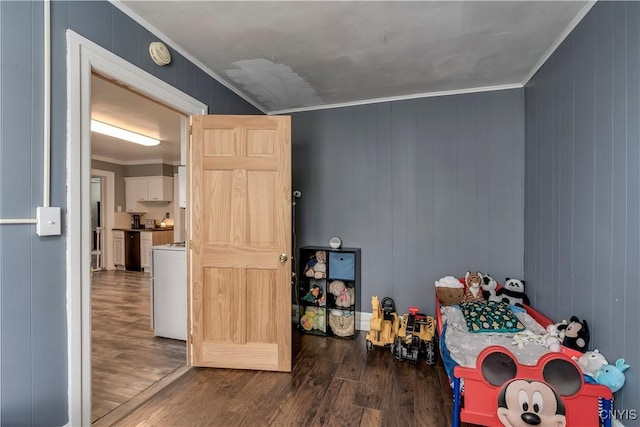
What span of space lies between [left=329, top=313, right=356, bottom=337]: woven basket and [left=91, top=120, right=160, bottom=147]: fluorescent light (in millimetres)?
3777

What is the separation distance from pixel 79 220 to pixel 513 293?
328 centimetres

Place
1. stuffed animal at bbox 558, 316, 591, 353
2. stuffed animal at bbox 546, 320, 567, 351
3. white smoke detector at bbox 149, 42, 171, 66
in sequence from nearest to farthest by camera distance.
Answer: stuffed animal at bbox 558, 316, 591, 353
stuffed animal at bbox 546, 320, 567, 351
white smoke detector at bbox 149, 42, 171, 66

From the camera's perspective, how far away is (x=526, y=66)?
98.3 inches

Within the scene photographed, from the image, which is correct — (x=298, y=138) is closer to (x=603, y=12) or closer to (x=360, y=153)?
(x=360, y=153)

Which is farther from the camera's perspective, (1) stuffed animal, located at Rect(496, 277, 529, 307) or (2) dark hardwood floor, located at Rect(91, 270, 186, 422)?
(1) stuffed animal, located at Rect(496, 277, 529, 307)

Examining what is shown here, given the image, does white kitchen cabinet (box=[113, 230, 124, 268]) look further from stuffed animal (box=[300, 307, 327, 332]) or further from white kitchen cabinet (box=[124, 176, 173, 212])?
stuffed animal (box=[300, 307, 327, 332])

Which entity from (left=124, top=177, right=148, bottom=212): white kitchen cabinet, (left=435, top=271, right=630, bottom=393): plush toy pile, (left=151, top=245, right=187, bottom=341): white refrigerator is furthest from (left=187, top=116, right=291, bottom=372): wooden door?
(left=124, top=177, right=148, bottom=212): white kitchen cabinet

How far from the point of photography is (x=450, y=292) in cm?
276

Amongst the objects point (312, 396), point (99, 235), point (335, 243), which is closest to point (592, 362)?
point (312, 396)

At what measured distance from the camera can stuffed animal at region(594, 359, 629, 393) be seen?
147 centimetres

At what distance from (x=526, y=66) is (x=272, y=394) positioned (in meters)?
3.27

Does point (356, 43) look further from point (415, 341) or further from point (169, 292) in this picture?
point (169, 292)

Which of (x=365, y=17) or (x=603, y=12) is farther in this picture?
(x=365, y=17)

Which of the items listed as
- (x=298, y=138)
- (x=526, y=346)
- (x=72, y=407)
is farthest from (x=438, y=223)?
(x=72, y=407)
